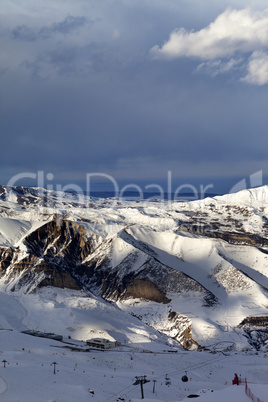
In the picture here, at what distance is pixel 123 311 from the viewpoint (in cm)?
15925

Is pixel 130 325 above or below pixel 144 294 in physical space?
below

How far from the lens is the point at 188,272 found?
621 feet

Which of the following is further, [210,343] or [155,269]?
[155,269]

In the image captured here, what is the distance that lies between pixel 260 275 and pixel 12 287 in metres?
87.3

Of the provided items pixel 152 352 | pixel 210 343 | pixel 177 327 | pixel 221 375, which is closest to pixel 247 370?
pixel 221 375

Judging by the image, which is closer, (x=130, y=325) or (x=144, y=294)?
(x=130, y=325)

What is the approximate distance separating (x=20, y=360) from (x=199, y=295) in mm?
93098

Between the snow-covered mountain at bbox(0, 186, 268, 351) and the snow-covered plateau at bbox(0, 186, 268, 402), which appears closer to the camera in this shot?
the snow-covered plateau at bbox(0, 186, 268, 402)

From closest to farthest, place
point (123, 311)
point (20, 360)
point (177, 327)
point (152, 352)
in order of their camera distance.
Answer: point (20, 360) → point (152, 352) → point (177, 327) → point (123, 311)

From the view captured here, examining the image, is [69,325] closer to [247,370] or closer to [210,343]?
[210,343]

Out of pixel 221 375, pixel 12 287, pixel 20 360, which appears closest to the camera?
pixel 20 360

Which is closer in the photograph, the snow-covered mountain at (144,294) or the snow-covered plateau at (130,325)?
the snow-covered plateau at (130,325)

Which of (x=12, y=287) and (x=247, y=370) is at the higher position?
(x=12, y=287)

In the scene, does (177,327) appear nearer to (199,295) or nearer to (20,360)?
(199,295)
